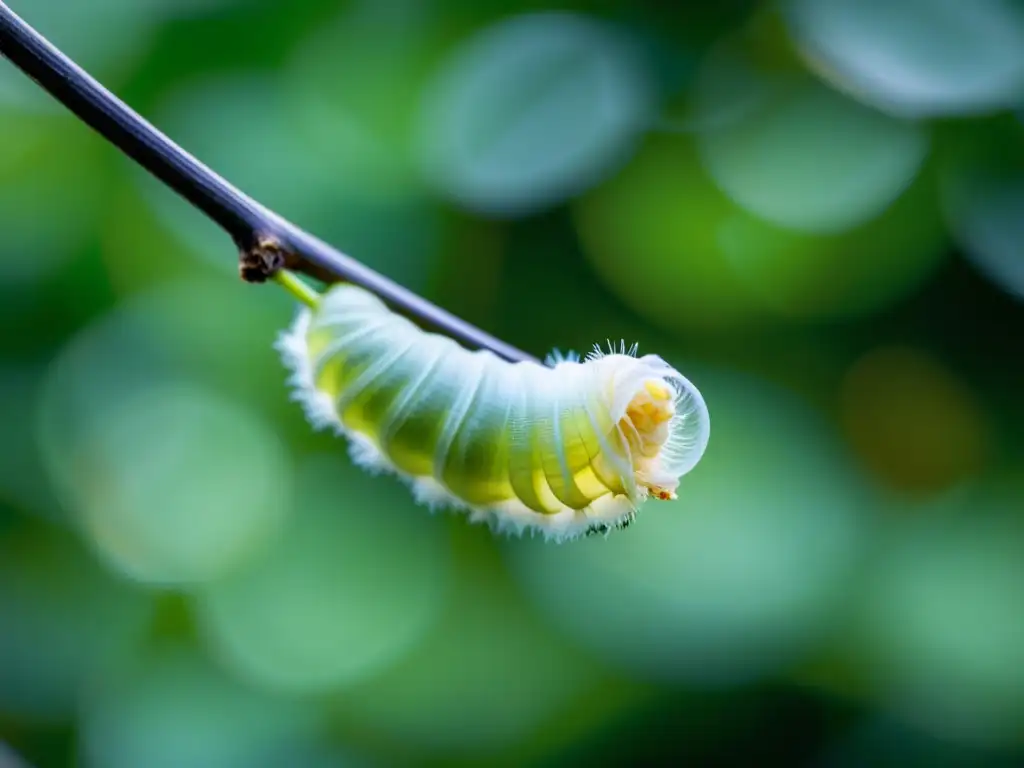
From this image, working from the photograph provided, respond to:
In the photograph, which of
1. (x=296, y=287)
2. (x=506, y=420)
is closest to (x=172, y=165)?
(x=296, y=287)

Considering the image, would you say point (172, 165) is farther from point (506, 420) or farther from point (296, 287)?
point (506, 420)

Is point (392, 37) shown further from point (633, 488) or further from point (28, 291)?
point (633, 488)

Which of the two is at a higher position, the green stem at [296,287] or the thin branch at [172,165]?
the green stem at [296,287]

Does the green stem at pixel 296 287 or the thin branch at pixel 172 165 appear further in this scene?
the green stem at pixel 296 287

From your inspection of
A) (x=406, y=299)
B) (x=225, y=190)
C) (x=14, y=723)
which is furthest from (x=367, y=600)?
(x=225, y=190)

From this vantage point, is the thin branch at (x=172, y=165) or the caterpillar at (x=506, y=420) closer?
the thin branch at (x=172, y=165)
